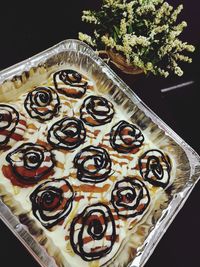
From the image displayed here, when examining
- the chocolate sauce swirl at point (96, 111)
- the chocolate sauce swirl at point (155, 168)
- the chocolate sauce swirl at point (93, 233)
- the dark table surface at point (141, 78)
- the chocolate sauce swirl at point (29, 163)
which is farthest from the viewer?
the dark table surface at point (141, 78)

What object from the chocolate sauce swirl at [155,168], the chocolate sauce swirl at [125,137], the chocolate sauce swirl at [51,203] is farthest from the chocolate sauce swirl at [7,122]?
the chocolate sauce swirl at [155,168]

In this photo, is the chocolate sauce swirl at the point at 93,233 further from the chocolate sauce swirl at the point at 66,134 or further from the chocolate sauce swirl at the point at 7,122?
the chocolate sauce swirl at the point at 7,122

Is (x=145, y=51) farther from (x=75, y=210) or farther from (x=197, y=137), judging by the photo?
(x=75, y=210)

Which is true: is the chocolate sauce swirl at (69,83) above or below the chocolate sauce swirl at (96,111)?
above

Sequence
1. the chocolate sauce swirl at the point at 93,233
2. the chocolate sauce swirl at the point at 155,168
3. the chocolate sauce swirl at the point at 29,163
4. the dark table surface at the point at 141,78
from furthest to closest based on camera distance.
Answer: the dark table surface at the point at 141,78, the chocolate sauce swirl at the point at 155,168, the chocolate sauce swirl at the point at 29,163, the chocolate sauce swirl at the point at 93,233

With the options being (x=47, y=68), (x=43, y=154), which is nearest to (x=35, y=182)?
(x=43, y=154)

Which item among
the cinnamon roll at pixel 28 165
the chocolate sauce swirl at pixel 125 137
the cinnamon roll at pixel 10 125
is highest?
the cinnamon roll at pixel 10 125

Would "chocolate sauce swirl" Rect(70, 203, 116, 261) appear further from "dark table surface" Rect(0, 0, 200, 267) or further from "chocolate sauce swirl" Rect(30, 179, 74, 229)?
"dark table surface" Rect(0, 0, 200, 267)

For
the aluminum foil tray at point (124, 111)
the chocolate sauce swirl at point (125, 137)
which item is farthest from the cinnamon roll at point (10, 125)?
the chocolate sauce swirl at point (125, 137)

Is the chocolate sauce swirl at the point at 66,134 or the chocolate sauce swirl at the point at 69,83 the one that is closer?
the chocolate sauce swirl at the point at 66,134
